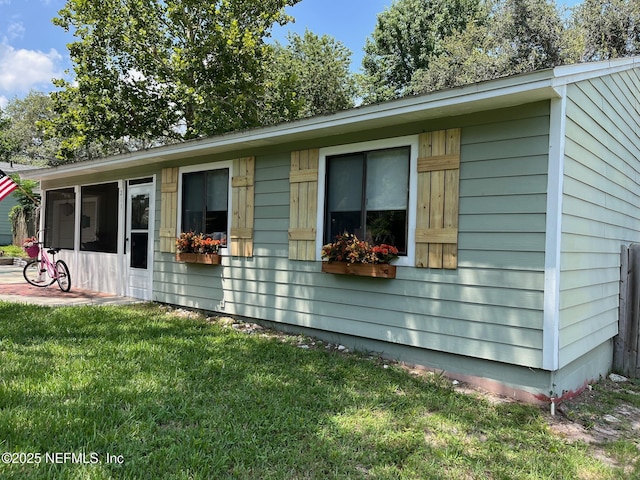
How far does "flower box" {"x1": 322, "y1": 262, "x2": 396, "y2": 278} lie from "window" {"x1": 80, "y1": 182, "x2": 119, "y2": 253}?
4.75m

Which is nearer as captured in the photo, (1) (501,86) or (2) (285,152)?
(1) (501,86)

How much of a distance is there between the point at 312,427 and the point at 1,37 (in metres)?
31.9

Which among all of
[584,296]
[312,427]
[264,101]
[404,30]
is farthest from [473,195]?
[404,30]

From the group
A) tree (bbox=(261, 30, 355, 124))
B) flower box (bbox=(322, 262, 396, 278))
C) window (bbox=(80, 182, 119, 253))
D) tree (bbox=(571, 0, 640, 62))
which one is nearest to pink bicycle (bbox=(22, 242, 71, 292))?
window (bbox=(80, 182, 119, 253))

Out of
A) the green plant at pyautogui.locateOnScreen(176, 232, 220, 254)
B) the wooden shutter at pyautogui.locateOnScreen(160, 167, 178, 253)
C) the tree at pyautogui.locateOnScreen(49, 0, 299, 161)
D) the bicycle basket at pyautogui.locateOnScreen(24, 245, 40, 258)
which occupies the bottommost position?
the bicycle basket at pyautogui.locateOnScreen(24, 245, 40, 258)

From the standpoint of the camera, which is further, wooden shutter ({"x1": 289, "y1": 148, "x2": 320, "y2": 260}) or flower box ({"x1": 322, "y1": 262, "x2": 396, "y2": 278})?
wooden shutter ({"x1": 289, "y1": 148, "x2": 320, "y2": 260})

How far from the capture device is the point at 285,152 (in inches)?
196

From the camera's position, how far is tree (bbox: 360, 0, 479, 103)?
19297 mm

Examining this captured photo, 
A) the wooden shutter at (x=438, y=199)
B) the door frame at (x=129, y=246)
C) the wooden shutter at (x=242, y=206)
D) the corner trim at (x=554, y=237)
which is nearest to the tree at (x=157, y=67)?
the door frame at (x=129, y=246)

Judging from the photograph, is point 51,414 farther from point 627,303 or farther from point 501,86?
point 627,303

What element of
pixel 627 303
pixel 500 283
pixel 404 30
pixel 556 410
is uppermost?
pixel 404 30

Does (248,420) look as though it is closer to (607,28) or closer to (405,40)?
(607,28)

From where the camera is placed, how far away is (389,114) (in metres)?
3.77

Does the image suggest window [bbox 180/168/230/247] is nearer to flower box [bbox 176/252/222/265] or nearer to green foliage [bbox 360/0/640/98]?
flower box [bbox 176/252/222/265]
